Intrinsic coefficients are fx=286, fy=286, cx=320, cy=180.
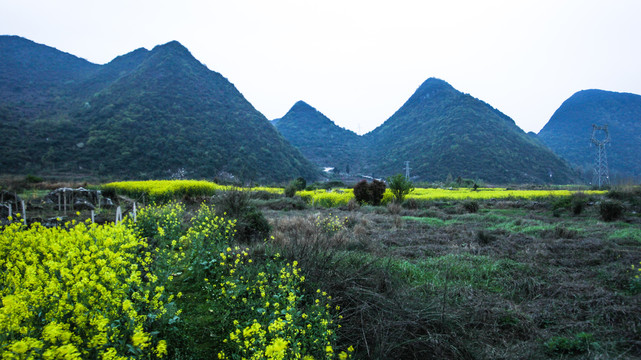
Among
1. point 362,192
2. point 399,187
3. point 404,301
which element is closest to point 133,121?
point 362,192

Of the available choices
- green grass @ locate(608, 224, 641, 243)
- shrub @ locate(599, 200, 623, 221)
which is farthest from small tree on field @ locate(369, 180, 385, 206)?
green grass @ locate(608, 224, 641, 243)

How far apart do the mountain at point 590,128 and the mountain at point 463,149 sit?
20353 mm

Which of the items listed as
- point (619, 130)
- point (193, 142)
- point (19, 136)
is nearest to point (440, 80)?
point (619, 130)

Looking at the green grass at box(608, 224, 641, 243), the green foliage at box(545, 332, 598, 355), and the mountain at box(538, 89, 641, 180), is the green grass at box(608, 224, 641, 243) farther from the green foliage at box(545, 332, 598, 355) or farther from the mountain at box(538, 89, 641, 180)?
the mountain at box(538, 89, 641, 180)

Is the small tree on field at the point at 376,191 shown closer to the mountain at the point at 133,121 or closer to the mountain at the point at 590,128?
the mountain at the point at 133,121

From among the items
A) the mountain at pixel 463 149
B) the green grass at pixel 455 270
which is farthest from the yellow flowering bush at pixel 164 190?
the mountain at pixel 463 149

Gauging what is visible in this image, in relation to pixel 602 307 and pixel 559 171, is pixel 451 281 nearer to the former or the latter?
pixel 602 307

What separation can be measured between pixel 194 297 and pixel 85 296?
1.51 metres

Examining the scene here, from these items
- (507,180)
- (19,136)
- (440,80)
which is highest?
(440,80)

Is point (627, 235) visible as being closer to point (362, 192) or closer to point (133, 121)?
point (362, 192)

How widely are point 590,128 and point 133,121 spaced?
127m

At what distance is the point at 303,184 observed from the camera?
31.0 m

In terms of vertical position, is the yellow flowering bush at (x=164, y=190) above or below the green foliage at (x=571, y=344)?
above

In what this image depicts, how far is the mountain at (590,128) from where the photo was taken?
76.2m
